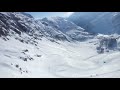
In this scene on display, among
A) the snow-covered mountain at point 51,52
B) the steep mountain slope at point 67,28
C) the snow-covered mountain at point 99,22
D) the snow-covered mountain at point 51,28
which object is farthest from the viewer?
the snow-covered mountain at point 99,22

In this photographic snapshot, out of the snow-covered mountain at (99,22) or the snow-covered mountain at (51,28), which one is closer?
the snow-covered mountain at (51,28)

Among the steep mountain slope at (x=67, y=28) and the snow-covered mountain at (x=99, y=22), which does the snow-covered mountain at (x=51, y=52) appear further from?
the snow-covered mountain at (x=99, y=22)

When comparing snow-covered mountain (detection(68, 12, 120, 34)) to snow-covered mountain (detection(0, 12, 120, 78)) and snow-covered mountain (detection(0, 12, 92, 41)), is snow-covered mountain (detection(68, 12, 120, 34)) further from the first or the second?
snow-covered mountain (detection(0, 12, 92, 41))

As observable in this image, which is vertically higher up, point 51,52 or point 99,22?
point 99,22

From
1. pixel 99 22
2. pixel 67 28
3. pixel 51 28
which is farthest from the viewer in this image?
pixel 99 22

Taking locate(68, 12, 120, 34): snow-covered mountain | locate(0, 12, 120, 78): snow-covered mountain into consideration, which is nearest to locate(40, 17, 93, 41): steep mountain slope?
locate(0, 12, 120, 78): snow-covered mountain

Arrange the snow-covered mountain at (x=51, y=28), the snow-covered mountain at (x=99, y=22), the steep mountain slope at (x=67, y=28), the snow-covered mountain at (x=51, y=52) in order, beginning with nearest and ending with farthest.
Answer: the snow-covered mountain at (x=51, y=52), the snow-covered mountain at (x=51, y=28), the steep mountain slope at (x=67, y=28), the snow-covered mountain at (x=99, y=22)

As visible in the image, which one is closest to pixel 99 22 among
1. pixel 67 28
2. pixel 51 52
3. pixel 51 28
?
pixel 67 28

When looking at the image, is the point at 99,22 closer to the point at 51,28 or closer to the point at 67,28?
the point at 67,28

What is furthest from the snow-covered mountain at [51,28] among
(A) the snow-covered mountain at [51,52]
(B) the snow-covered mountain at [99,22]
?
(B) the snow-covered mountain at [99,22]
